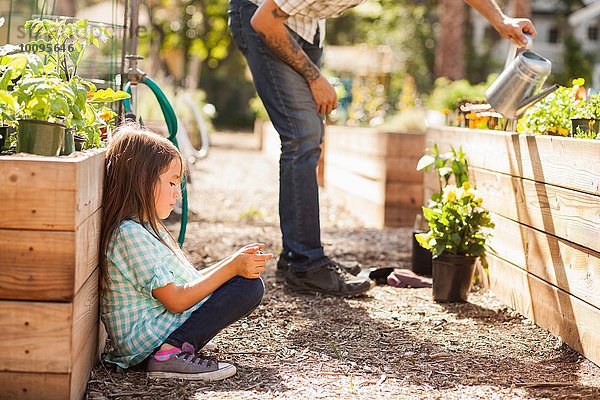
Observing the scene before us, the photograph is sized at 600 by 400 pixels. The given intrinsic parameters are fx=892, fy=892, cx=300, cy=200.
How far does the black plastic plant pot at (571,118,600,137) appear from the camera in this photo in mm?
3270

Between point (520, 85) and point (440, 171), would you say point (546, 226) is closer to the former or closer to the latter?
point (520, 85)

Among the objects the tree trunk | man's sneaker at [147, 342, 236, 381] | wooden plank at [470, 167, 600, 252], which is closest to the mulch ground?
man's sneaker at [147, 342, 236, 381]

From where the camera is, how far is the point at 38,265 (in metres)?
2.21

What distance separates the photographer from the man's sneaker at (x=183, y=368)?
2.64 metres

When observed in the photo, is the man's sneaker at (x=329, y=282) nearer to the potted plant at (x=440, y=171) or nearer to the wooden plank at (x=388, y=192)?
the potted plant at (x=440, y=171)

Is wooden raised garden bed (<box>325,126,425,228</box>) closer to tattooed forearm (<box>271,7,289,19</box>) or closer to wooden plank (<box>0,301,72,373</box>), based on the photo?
tattooed forearm (<box>271,7,289,19</box>)

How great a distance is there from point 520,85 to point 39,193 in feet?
7.40

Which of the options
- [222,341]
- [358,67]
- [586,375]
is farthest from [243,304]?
[358,67]

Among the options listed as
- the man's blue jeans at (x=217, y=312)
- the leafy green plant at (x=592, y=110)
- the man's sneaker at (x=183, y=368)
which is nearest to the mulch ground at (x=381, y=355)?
the man's sneaker at (x=183, y=368)

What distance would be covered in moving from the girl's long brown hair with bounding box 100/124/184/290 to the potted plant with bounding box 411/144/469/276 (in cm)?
185

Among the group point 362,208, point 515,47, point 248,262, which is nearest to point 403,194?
point 362,208

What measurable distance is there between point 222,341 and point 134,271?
2.11ft

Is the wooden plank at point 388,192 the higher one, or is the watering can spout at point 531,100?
the watering can spout at point 531,100

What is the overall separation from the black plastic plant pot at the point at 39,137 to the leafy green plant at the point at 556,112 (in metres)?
2.06
